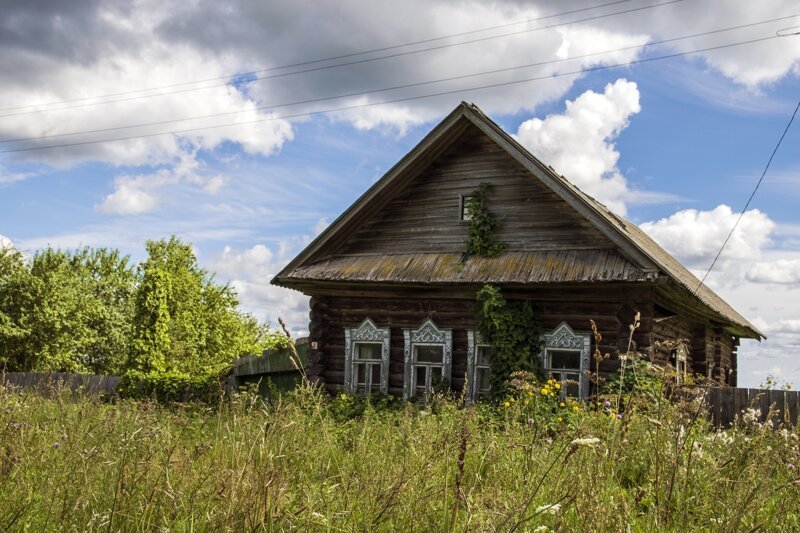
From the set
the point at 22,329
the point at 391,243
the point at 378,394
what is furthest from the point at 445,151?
the point at 22,329

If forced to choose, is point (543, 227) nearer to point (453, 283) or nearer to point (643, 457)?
point (453, 283)

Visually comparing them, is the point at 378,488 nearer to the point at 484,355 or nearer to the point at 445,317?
the point at 484,355

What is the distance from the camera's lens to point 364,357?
16.0 metres


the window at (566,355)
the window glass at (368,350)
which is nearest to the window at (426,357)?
the window glass at (368,350)

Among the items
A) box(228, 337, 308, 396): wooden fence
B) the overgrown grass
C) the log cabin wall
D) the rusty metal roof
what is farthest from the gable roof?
the overgrown grass

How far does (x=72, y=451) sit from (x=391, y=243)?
1245 centimetres

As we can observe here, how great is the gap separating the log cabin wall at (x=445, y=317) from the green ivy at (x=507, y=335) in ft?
1.15

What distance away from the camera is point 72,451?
3836 millimetres

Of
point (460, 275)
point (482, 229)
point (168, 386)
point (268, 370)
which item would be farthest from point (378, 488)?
point (168, 386)

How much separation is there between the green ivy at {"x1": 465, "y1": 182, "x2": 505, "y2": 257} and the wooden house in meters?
0.14

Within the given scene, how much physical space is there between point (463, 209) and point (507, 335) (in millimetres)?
3112

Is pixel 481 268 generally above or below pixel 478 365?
above

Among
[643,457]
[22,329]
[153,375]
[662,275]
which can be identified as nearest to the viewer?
[643,457]

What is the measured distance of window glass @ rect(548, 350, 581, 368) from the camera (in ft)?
45.8
